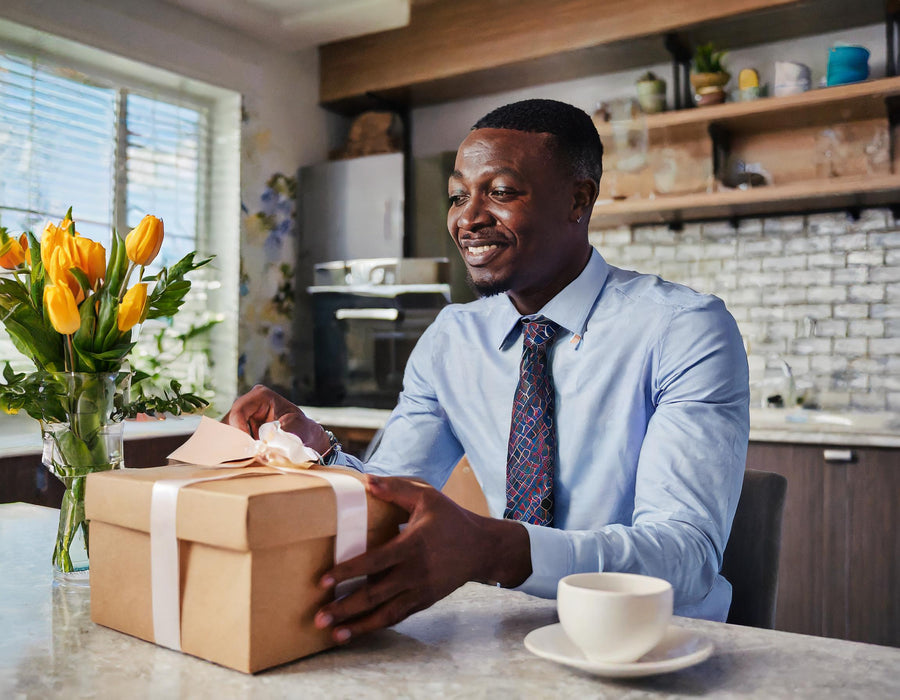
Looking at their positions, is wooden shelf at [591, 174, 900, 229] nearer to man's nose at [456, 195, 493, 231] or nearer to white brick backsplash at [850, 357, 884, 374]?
white brick backsplash at [850, 357, 884, 374]

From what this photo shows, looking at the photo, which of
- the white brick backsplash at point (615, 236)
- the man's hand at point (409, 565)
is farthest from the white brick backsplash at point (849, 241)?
the man's hand at point (409, 565)

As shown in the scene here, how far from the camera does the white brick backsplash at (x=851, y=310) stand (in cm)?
330

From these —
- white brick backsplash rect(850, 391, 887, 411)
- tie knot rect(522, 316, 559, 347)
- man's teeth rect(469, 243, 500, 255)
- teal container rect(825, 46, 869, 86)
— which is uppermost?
teal container rect(825, 46, 869, 86)

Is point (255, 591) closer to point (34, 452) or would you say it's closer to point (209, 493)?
point (209, 493)

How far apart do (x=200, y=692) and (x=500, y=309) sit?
1.00 meters

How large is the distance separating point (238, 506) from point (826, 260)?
10.8 feet

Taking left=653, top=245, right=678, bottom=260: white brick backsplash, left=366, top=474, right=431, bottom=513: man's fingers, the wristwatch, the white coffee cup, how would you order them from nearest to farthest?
1. the white coffee cup
2. left=366, top=474, right=431, bottom=513: man's fingers
3. the wristwatch
4. left=653, top=245, right=678, bottom=260: white brick backsplash

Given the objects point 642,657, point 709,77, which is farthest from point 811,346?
point 642,657

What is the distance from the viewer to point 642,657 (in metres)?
0.67

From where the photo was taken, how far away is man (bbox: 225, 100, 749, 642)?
3.28 feet

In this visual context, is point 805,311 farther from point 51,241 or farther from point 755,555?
point 51,241

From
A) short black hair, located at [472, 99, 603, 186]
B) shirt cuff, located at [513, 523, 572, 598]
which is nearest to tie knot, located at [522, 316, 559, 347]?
short black hair, located at [472, 99, 603, 186]

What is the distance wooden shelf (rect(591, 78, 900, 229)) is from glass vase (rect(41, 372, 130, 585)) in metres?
2.89

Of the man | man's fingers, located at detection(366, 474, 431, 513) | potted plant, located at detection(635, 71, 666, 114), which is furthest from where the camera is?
potted plant, located at detection(635, 71, 666, 114)
